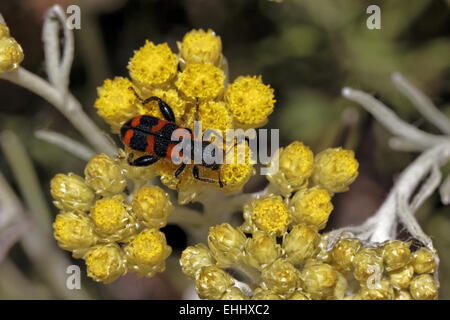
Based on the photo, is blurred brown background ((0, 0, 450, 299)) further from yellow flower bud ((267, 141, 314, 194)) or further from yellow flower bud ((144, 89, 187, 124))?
yellow flower bud ((144, 89, 187, 124))

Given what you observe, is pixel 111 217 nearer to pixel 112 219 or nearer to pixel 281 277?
pixel 112 219

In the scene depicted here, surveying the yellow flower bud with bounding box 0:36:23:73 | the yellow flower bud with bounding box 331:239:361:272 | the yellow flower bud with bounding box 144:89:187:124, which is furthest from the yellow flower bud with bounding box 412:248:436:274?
the yellow flower bud with bounding box 0:36:23:73

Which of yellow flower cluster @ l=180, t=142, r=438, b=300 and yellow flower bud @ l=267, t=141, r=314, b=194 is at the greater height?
yellow flower bud @ l=267, t=141, r=314, b=194

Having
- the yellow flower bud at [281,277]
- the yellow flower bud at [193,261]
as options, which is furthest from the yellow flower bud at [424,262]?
the yellow flower bud at [193,261]

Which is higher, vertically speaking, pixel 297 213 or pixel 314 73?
pixel 314 73

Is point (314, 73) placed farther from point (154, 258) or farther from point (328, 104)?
point (154, 258)

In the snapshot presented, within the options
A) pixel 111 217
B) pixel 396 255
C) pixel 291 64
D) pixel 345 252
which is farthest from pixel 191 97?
pixel 291 64

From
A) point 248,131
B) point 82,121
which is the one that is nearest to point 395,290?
point 248,131
